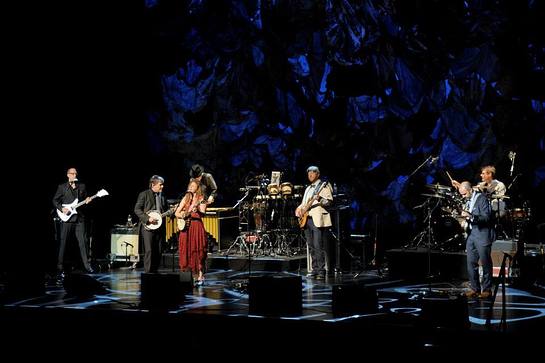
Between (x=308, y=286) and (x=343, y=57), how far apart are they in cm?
705

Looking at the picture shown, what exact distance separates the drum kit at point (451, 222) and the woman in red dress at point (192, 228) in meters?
4.36

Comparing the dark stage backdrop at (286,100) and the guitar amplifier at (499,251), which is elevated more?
the dark stage backdrop at (286,100)

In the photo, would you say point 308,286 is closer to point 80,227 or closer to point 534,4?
point 80,227

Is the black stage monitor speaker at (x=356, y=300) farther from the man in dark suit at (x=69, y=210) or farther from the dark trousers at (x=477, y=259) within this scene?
the man in dark suit at (x=69, y=210)

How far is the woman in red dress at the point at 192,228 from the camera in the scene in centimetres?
1292

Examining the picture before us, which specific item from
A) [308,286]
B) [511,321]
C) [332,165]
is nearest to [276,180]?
[332,165]

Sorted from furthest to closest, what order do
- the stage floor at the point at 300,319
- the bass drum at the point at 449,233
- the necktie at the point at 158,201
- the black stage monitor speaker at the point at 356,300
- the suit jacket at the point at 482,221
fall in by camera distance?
the bass drum at the point at 449,233, the necktie at the point at 158,201, the suit jacket at the point at 482,221, the black stage monitor speaker at the point at 356,300, the stage floor at the point at 300,319

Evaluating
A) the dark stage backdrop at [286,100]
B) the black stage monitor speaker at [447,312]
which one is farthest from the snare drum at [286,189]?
the black stage monitor speaker at [447,312]

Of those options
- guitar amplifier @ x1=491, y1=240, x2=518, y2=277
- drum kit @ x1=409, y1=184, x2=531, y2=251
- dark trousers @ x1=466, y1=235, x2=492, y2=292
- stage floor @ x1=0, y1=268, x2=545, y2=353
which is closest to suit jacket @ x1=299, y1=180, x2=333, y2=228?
stage floor @ x1=0, y1=268, x2=545, y2=353

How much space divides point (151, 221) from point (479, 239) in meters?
5.95

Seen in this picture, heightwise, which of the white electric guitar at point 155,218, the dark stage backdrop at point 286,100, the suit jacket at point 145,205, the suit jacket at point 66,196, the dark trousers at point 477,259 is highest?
the dark stage backdrop at point 286,100

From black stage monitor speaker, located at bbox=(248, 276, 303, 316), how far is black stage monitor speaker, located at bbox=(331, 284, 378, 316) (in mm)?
579

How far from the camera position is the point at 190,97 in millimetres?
19953

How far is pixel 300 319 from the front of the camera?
26.5ft
